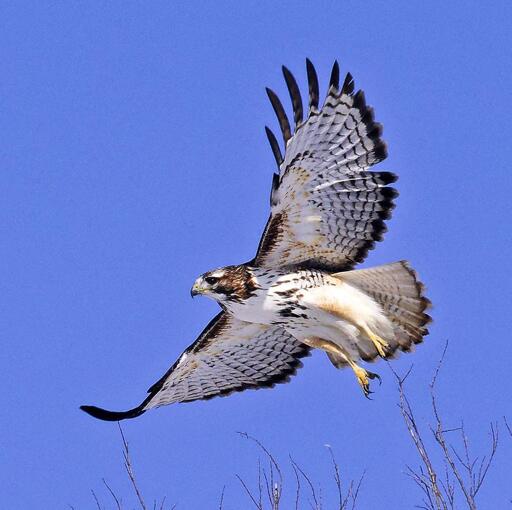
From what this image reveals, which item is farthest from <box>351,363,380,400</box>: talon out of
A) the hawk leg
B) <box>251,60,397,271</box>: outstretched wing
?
<box>251,60,397,271</box>: outstretched wing

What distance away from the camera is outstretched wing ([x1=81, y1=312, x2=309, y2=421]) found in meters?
10.5

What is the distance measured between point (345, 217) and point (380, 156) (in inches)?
23.6

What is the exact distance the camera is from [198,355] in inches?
420

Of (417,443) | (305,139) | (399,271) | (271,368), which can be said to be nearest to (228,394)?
(271,368)

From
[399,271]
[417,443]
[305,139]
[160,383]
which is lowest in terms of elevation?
[417,443]

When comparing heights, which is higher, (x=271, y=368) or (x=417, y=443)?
(x=271, y=368)

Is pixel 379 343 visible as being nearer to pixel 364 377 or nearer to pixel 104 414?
pixel 364 377

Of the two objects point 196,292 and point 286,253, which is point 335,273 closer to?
point 286,253

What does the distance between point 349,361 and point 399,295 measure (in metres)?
0.77

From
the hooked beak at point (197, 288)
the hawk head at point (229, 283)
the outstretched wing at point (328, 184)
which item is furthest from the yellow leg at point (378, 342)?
the hooked beak at point (197, 288)

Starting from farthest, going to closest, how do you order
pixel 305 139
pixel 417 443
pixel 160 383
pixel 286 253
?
pixel 160 383
pixel 286 253
pixel 305 139
pixel 417 443

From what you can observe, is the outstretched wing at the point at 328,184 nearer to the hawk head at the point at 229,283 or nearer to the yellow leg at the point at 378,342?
the hawk head at the point at 229,283

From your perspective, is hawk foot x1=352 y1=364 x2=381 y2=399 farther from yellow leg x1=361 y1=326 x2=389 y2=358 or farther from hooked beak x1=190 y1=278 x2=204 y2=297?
hooked beak x1=190 y1=278 x2=204 y2=297

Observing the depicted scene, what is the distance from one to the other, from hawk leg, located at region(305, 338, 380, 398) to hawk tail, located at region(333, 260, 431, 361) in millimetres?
359
